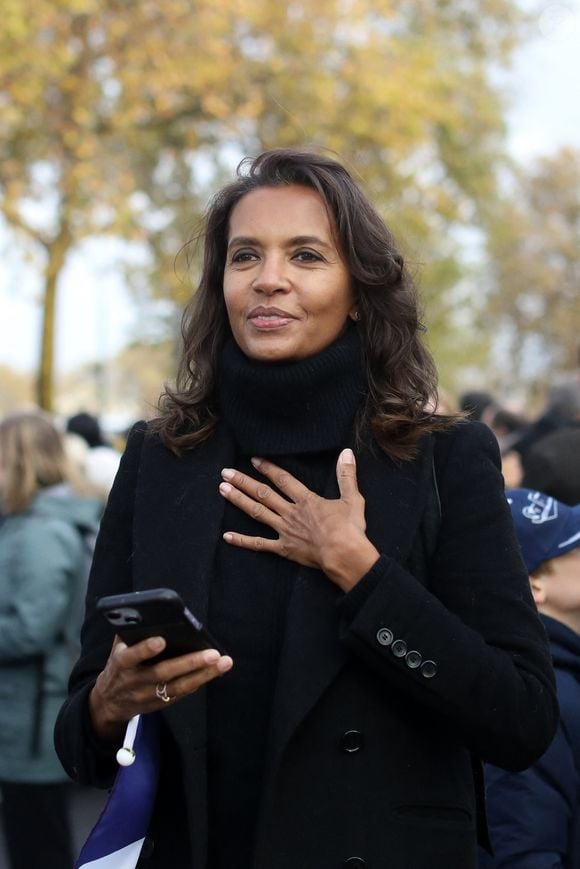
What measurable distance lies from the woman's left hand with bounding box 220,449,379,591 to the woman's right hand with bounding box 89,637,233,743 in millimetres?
286

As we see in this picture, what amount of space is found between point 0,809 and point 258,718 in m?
3.09

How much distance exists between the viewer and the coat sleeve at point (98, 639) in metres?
2.13

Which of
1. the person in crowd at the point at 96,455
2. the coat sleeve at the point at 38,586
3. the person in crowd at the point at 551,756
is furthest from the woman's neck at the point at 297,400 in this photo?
the person in crowd at the point at 96,455

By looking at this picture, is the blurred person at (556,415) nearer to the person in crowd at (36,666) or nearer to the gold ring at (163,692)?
the person in crowd at (36,666)

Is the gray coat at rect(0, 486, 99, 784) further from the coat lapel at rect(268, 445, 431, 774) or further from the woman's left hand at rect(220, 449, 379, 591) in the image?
the coat lapel at rect(268, 445, 431, 774)

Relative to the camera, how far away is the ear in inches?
117

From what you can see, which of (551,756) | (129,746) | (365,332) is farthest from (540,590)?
(129,746)

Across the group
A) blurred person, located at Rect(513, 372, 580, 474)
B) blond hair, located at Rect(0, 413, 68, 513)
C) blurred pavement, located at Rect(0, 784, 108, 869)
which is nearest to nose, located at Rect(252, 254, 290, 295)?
blond hair, located at Rect(0, 413, 68, 513)

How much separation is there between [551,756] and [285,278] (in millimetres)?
1247

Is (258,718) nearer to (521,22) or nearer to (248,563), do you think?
(248,563)

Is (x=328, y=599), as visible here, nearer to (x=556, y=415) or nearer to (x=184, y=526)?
(x=184, y=526)

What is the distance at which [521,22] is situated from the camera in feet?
56.4

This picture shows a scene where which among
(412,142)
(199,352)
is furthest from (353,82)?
(199,352)

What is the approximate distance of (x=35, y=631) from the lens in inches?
178
